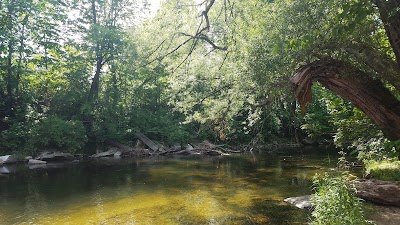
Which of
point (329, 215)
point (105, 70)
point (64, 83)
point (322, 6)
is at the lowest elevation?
point (329, 215)

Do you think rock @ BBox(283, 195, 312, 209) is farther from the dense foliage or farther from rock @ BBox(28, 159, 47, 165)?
rock @ BBox(28, 159, 47, 165)

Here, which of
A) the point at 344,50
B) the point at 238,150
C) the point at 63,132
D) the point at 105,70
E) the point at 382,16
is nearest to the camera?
the point at 382,16

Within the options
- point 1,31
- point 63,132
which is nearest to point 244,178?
point 63,132

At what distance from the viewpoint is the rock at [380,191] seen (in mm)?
6652

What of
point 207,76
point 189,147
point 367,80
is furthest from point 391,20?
point 189,147

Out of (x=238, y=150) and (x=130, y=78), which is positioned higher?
(x=130, y=78)

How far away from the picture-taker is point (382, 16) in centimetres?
488

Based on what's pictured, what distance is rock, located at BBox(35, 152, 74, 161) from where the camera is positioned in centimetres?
1994

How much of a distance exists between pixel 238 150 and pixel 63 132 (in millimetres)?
12694

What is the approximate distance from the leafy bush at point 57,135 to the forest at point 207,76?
3.4 inches

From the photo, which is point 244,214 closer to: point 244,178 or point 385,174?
point 385,174

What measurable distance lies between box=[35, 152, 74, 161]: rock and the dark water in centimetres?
494

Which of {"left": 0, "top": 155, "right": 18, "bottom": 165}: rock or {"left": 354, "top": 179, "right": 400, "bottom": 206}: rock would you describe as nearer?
{"left": 354, "top": 179, "right": 400, "bottom": 206}: rock

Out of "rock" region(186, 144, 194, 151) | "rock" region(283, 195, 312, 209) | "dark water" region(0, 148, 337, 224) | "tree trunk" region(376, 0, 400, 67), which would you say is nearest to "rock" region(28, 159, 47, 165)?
"dark water" region(0, 148, 337, 224)
